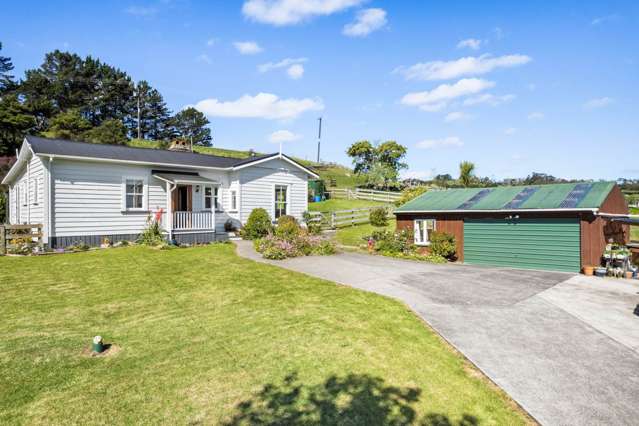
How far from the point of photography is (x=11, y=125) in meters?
34.5

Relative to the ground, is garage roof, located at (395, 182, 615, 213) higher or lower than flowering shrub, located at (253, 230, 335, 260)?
higher

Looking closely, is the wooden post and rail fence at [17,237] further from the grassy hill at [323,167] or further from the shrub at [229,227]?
the grassy hill at [323,167]

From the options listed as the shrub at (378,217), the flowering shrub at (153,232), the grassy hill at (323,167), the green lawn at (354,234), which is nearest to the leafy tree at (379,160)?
the grassy hill at (323,167)

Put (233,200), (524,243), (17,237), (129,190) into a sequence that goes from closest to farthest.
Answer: (17,237)
(524,243)
(129,190)
(233,200)

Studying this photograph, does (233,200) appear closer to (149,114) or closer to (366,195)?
(366,195)

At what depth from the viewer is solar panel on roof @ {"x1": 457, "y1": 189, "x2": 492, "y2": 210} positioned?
1617 cm

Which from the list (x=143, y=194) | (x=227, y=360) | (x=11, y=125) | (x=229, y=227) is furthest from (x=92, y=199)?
(x=11, y=125)

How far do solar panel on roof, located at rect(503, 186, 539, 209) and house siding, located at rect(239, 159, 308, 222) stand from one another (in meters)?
12.2

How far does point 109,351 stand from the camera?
17.3ft

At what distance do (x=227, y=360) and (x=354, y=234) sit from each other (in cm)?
1775

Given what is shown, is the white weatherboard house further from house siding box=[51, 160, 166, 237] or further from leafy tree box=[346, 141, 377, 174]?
leafy tree box=[346, 141, 377, 174]

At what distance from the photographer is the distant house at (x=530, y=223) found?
1295cm

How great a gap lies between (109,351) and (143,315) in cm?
167

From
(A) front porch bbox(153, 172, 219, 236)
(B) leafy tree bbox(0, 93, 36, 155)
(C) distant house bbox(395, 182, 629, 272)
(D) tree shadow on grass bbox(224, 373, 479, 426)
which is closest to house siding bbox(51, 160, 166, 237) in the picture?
(A) front porch bbox(153, 172, 219, 236)
